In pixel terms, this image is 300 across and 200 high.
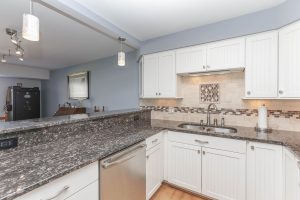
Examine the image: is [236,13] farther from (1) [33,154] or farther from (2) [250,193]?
Answer: (1) [33,154]

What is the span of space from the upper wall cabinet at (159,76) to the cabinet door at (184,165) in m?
0.85

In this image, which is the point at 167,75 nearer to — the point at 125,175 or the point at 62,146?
the point at 125,175

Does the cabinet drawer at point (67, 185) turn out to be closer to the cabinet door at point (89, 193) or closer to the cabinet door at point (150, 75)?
the cabinet door at point (89, 193)

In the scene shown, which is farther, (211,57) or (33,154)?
(211,57)

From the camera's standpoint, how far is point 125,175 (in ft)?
4.97

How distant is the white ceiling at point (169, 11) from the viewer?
179 centimetres

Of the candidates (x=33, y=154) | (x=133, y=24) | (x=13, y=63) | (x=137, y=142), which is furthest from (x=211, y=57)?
(x=13, y=63)

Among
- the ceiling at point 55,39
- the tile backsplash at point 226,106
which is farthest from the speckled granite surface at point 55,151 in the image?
the ceiling at point 55,39

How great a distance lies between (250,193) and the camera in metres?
1.77

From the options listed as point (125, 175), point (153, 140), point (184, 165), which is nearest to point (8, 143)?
point (125, 175)

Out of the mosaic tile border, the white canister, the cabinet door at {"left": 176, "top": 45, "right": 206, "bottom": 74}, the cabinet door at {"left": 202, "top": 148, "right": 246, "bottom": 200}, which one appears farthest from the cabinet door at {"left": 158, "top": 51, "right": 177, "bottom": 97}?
the white canister

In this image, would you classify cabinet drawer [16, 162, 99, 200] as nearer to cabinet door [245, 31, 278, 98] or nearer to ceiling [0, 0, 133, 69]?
ceiling [0, 0, 133, 69]

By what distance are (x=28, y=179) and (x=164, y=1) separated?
194 cm

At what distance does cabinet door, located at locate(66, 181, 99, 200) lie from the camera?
3.53ft
